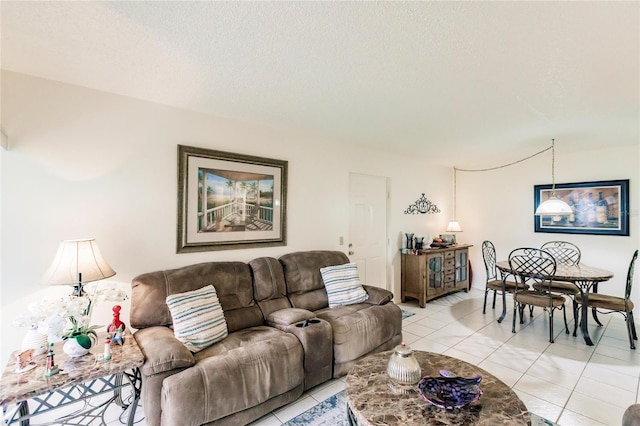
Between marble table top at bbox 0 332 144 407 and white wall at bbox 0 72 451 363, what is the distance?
63 centimetres

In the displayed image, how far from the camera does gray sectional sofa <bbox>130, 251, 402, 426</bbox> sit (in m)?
1.82

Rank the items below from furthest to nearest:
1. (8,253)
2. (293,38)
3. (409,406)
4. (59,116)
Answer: (59,116), (8,253), (293,38), (409,406)

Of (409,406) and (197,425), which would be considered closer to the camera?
(409,406)

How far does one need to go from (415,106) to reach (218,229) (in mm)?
2210

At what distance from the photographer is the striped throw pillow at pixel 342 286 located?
325cm

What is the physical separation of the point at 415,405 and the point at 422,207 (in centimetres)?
425

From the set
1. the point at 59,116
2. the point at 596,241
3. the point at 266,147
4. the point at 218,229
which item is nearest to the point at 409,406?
the point at 218,229

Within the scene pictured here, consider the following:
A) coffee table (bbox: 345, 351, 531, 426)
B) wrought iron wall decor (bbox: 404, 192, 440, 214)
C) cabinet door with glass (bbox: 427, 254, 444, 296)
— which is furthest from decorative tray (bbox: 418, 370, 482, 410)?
wrought iron wall decor (bbox: 404, 192, 440, 214)

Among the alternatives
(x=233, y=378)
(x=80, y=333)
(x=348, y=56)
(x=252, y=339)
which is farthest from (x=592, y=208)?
(x=80, y=333)

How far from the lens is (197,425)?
5.90ft

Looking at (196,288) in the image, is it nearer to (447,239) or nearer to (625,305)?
(625,305)

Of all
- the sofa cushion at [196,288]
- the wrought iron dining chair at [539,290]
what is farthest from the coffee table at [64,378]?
the wrought iron dining chair at [539,290]

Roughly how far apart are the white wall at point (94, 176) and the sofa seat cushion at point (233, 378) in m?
1.05

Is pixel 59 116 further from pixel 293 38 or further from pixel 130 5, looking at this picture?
pixel 293 38
